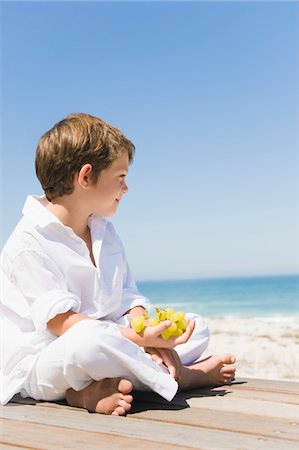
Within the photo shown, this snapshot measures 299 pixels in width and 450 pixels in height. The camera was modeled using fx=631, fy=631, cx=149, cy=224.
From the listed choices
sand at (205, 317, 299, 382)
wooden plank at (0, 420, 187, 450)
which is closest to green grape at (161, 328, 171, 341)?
wooden plank at (0, 420, 187, 450)

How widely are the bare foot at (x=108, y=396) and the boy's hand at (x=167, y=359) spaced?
0.83ft

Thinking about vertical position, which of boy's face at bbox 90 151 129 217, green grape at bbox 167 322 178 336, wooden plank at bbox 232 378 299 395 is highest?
boy's face at bbox 90 151 129 217

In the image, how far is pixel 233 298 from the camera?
3014 cm

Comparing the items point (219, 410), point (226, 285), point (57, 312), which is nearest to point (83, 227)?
point (57, 312)

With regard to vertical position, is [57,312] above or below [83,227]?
below

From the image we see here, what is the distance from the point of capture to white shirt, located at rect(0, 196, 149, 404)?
2566mm

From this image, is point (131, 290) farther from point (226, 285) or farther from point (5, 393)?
point (226, 285)

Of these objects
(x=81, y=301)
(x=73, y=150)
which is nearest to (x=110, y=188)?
(x=73, y=150)

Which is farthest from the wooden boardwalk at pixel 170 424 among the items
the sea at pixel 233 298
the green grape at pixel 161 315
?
the sea at pixel 233 298

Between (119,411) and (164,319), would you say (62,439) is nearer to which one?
(119,411)

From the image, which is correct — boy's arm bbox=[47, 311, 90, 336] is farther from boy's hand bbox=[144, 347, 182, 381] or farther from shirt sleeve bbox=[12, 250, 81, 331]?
boy's hand bbox=[144, 347, 182, 381]

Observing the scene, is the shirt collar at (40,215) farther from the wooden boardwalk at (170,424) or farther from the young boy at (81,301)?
the wooden boardwalk at (170,424)

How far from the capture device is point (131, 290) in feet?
10.1

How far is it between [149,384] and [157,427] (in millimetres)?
289
